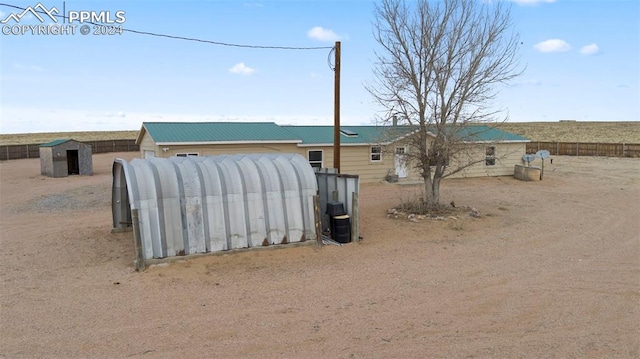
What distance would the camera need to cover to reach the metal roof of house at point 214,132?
22.3m

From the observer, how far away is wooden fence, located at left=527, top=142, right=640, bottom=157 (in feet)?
132

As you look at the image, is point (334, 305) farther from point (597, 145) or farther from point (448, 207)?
point (597, 145)

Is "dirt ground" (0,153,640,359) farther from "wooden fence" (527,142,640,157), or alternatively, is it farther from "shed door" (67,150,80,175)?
"wooden fence" (527,142,640,157)

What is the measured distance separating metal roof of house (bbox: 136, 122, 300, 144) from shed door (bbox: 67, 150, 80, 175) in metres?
7.22

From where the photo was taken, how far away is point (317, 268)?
9.78 meters

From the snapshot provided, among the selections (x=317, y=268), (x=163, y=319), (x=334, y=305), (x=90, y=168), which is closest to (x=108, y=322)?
(x=163, y=319)

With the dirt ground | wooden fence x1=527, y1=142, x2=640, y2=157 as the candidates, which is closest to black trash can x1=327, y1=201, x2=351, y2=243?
the dirt ground

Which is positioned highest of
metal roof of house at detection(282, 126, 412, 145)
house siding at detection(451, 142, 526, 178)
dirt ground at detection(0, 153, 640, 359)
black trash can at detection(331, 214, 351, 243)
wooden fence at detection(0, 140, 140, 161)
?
metal roof of house at detection(282, 126, 412, 145)

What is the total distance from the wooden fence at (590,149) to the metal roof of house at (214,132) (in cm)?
2741

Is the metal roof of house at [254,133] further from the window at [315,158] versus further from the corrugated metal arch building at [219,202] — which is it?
the corrugated metal arch building at [219,202]

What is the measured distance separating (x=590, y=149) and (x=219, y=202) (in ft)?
135

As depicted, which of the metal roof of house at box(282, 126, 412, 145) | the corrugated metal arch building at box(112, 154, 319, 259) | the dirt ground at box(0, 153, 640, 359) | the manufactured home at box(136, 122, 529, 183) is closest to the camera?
the dirt ground at box(0, 153, 640, 359)

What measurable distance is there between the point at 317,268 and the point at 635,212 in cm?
1254

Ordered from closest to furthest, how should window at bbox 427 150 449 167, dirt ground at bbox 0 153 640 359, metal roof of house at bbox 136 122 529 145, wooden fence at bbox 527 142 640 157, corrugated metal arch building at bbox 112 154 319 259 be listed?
dirt ground at bbox 0 153 640 359 < corrugated metal arch building at bbox 112 154 319 259 < window at bbox 427 150 449 167 < metal roof of house at bbox 136 122 529 145 < wooden fence at bbox 527 142 640 157
